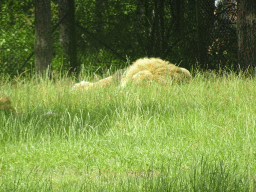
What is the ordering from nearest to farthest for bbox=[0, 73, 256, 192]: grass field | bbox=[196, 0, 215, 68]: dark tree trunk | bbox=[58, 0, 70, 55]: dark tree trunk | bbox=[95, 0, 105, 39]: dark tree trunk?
bbox=[0, 73, 256, 192]: grass field
bbox=[196, 0, 215, 68]: dark tree trunk
bbox=[58, 0, 70, 55]: dark tree trunk
bbox=[95, 0, 105, 39]: dark tree trunk

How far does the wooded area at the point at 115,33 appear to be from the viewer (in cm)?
802

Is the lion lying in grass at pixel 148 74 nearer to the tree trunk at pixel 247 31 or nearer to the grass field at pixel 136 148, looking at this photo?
the grass field at pixel 136 148

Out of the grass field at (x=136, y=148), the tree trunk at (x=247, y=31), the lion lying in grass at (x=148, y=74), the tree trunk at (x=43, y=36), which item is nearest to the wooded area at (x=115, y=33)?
the tree trunk at (x=43, y=36)

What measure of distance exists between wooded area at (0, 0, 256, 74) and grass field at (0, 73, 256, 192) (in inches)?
146

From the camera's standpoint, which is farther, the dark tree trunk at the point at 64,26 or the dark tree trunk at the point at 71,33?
the dark tree trunk at the point at 64,26

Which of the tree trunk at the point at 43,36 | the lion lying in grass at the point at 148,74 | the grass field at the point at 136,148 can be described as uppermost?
the tree trunk at the point at 43,36

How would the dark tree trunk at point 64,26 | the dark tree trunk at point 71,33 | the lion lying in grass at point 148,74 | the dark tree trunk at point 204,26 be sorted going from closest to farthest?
the lion lying in grass at point 148,74 < the dark tree trunk at point 204,26 < the dark tree trunk at point 71,33 < the dark tree trunk at point 64,26

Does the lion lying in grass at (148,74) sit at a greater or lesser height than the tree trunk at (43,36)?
lesser

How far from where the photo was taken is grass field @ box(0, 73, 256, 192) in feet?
7.18

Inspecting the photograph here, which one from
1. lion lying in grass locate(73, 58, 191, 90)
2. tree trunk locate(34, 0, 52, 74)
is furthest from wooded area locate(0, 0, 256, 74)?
lion lying in grass locate(73, 58, 191, 90)

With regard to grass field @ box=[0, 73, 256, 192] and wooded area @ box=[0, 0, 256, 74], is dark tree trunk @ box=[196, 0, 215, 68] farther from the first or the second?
grass field @ box=[0, 73, 256, 192]

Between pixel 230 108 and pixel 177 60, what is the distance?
539 centimetres

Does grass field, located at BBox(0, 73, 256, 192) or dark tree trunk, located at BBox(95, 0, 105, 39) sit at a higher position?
dark tree trunk, located at BBox(95, 0, 105, 39)

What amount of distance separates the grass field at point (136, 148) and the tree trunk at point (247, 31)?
250 centimetres
